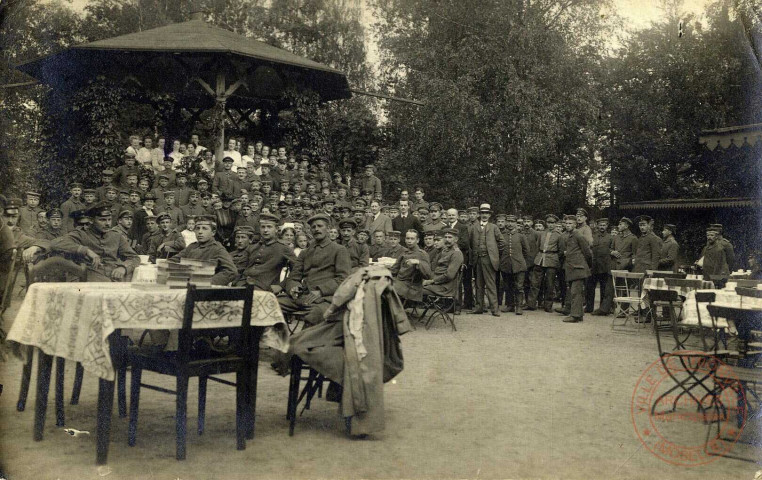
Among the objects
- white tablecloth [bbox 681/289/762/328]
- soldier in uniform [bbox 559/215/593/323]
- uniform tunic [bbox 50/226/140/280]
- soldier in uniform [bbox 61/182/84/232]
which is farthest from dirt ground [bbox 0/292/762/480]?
soldier in uniform [bbox 61/182/84/232]

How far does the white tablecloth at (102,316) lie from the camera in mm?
4051

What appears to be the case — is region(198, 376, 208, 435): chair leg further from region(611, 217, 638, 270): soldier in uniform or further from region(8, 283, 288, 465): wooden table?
region(611, 217, 638, 270): soldier in uniform

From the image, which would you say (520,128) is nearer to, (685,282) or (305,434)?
(685,282)

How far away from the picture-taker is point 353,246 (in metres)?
9.70

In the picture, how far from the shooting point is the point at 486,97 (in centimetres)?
2095

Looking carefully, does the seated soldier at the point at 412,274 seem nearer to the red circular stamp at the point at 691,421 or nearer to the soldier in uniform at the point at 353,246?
the soldier in uniform at the point at 353,246

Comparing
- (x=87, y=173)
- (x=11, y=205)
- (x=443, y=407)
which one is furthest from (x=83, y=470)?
(x=87, y=173)

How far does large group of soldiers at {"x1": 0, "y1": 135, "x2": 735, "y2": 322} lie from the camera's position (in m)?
8.46

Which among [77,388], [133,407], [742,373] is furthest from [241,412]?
[742,373]

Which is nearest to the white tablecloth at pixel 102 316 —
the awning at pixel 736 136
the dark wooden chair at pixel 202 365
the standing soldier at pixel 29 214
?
the dark wooden chair at pixel 202 365

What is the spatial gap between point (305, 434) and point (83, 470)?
61.4 inches

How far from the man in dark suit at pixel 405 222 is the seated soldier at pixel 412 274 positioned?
2.64 m

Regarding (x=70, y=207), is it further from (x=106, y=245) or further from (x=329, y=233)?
(x=329, y=233)

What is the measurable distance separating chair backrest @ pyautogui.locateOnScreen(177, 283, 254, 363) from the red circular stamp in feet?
9.84
